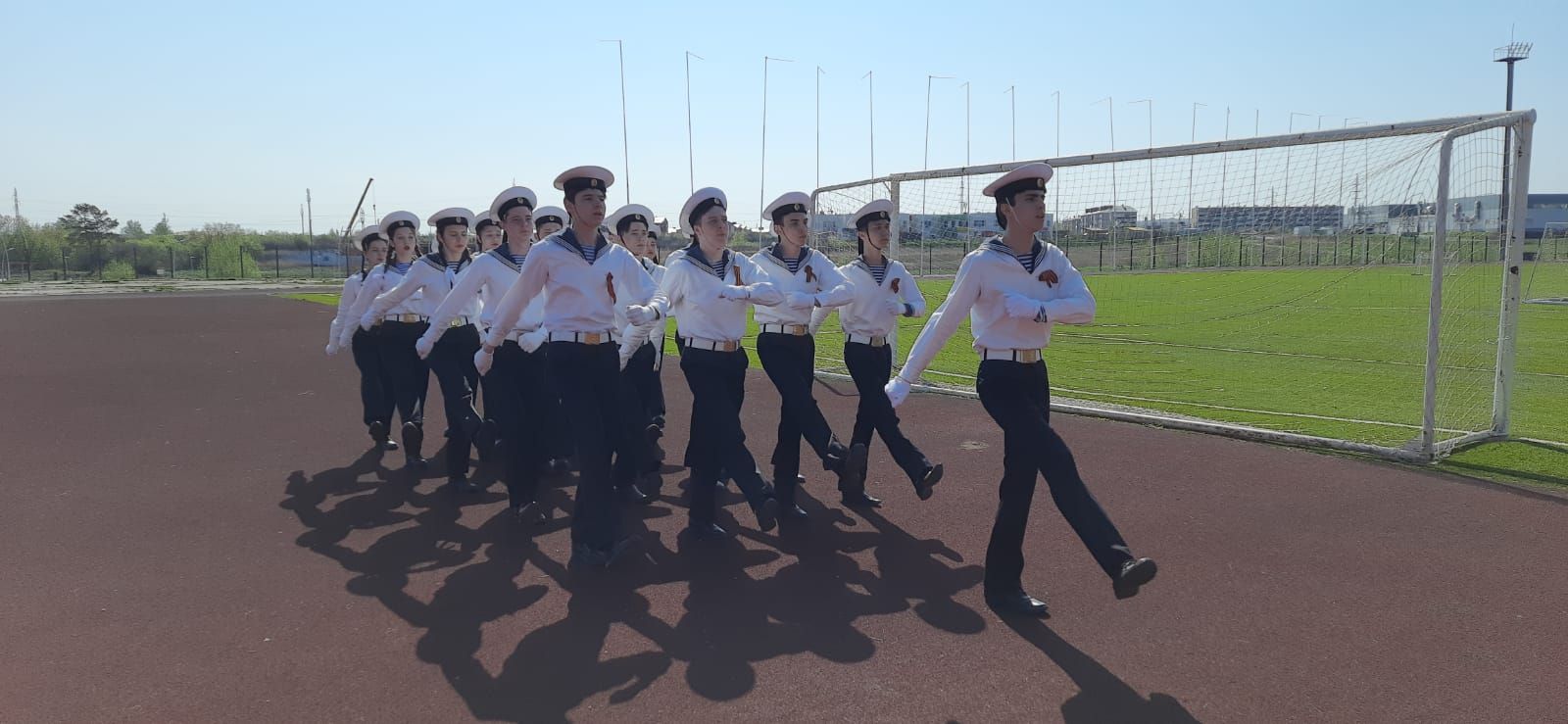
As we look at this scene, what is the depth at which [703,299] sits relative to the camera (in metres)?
6.00

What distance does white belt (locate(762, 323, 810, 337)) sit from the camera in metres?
6.47

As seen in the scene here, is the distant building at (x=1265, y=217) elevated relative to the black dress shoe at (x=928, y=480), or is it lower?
elevated

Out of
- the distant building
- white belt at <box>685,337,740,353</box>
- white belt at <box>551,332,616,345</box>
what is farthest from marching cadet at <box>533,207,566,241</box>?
the distant building

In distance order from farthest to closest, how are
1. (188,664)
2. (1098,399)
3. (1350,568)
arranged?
1. (1098,399)
2. (1350,568)
3. (188,664)

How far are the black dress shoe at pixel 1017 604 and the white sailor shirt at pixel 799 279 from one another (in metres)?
2.29

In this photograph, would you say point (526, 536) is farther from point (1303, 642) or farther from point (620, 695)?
point (1303, 642)

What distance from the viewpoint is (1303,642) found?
14.2 feet

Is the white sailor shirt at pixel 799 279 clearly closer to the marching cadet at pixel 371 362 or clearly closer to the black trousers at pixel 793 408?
the black trousers at pixel 793 408

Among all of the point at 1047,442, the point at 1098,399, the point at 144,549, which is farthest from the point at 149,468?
the point at 1098,399

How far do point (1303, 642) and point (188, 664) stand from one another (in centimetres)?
476

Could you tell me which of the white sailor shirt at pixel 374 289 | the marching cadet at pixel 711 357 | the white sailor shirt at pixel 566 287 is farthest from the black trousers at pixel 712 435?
the white sailor shirt at pixel 374 289

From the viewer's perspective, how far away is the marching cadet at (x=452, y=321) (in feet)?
24.2

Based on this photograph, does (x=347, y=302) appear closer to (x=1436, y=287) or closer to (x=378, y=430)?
(x=378, y=430)

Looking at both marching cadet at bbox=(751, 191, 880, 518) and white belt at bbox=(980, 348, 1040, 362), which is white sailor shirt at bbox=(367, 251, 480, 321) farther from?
white belt at bbox=(980, 348, 1040, 362)
